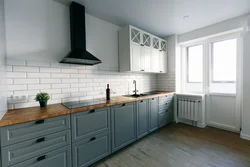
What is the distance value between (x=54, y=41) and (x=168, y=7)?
6.67 feet

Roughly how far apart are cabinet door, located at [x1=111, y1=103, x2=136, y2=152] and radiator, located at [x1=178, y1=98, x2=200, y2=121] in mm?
1770

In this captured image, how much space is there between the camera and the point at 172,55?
359 cm

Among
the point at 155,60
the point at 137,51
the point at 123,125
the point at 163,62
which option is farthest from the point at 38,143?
the point at 163,62

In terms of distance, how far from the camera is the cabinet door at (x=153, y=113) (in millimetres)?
2733

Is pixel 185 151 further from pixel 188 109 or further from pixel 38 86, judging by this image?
pixel 38 86

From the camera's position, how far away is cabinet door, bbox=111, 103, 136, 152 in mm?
2018

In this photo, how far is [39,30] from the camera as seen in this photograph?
6.04 feet

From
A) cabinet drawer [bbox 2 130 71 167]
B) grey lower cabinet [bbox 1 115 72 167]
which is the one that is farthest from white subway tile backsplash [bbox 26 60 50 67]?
cabinet drawer [bbox 2 130 71 167]

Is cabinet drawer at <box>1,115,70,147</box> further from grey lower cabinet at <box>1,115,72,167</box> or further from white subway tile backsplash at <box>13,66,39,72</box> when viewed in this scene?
white subway tile backsplash at <box>13,66,39,72</box>

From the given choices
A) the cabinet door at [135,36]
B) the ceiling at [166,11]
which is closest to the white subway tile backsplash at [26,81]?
the ceiling at [166,11]

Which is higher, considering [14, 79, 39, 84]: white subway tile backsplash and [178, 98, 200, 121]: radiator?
[14, 79, 39, 84]: white subway tile backsplash

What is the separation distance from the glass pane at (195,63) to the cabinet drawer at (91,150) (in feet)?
9.68

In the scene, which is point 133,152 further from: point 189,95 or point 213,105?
point 213,105

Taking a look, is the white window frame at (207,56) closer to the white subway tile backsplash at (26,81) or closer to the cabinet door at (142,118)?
the cabinet door at (142,118)
